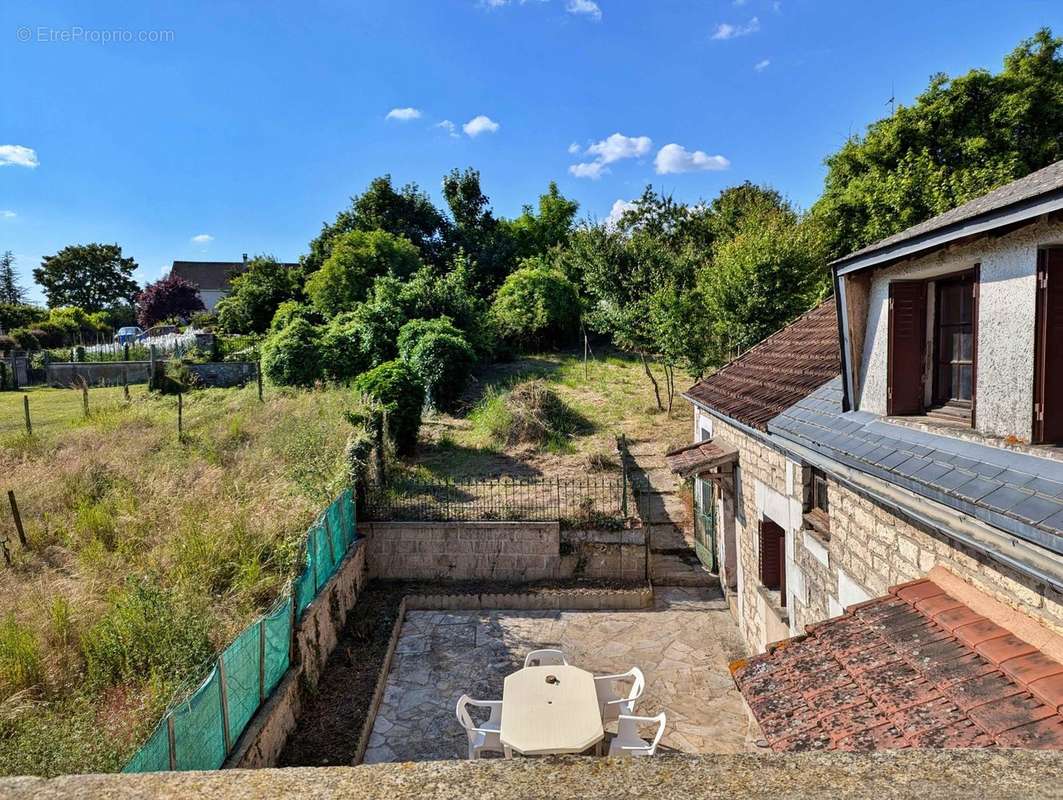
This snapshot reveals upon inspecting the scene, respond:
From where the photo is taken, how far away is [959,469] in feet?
11.1

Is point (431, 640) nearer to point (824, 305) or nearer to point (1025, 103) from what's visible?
point (824, 305)

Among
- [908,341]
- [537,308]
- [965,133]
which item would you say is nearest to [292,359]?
[537,308]

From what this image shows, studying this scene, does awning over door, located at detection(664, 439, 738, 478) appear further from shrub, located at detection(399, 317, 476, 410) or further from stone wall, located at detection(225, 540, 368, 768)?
shrub, located at detection(399, 317, 476, 410)

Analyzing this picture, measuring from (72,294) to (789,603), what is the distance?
238 feet

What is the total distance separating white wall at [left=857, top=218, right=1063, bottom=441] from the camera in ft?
10.3

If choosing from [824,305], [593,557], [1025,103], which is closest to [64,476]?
[593,557]

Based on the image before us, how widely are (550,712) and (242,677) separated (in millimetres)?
3167

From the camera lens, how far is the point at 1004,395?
337 cm

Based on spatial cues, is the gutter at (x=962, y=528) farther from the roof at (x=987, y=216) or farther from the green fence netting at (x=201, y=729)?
the green fence netting at (x=201, y=729)

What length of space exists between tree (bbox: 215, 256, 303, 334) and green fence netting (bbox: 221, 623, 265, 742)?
90.3ft

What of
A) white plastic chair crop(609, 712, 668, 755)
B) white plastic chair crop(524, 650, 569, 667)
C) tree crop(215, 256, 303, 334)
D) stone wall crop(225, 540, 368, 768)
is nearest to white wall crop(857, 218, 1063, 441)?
white plastic chair crop(609, 712, 668, 755)

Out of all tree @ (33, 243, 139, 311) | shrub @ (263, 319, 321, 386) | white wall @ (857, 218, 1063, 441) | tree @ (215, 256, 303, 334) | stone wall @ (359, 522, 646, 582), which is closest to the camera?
white wall @ (857, 218, 1063, 441)

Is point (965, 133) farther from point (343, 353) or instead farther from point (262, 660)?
point (262, 660)

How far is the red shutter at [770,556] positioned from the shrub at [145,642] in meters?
6.85
